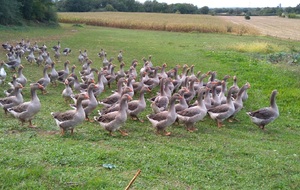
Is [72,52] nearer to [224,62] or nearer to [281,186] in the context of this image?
[224,62]

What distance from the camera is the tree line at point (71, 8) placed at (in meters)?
44.6

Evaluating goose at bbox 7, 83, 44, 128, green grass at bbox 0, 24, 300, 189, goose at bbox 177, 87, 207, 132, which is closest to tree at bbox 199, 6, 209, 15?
green grass at bbox 0, 24, 300, 189

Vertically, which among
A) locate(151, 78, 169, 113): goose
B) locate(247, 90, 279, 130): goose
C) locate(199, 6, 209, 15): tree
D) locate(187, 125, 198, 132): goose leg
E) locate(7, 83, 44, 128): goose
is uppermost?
locate(199, 6, 209, 15): tree

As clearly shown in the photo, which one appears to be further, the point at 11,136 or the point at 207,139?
the point at 207,139

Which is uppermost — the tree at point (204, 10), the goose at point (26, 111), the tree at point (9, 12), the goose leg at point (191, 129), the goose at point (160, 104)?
the tree at point (204, 10)

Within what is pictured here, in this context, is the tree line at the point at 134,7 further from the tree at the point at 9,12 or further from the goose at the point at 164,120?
the goose at the point at 164,120

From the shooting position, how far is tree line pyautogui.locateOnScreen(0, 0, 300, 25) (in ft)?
146

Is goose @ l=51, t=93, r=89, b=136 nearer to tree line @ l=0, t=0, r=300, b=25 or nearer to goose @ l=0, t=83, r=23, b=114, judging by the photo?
goose @ l=0, t=83, r=23, b=114

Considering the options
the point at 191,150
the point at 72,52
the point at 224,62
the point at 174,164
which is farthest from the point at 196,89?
the point at 72,52

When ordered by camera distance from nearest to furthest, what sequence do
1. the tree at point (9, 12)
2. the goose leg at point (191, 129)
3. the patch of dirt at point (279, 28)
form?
the goose leg at point (191, 129), the tree at point (9, 12), the patch of dirt at point (279, 28)

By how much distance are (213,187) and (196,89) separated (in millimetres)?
7629

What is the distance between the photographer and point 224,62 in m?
23.4

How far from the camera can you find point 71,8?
318ft

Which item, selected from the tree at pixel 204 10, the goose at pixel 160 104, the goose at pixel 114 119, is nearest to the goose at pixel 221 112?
the goose at pixel 160 104
